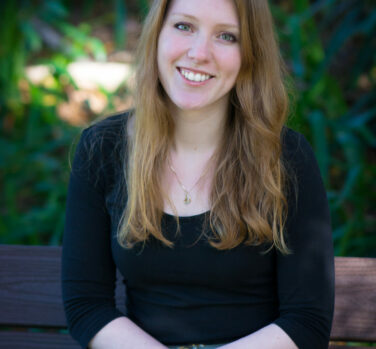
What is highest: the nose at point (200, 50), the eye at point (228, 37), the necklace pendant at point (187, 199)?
the eye at point (228, 37)

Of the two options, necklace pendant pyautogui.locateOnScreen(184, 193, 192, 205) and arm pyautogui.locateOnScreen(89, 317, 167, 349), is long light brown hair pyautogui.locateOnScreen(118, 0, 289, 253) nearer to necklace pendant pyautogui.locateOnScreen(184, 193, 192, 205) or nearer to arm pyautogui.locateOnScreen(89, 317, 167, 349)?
necklace pendant pyautogui.locateOnScreen(184, 193, 192, 205)

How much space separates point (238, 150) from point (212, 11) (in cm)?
40

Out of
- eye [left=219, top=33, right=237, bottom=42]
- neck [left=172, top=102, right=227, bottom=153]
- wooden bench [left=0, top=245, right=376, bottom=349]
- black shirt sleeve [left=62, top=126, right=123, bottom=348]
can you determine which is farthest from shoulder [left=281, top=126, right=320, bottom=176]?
wooden bench [left=0, top=245, right=376, bottom=349]

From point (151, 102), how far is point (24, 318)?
2.63ft

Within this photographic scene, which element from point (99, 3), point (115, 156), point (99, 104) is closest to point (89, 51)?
point (99, 104)

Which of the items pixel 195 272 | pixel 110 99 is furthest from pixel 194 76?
pixel 110 99

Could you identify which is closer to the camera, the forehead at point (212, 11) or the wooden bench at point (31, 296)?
the forehead at point (212, 11)

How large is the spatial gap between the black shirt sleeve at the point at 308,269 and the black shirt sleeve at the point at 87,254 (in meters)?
0.48

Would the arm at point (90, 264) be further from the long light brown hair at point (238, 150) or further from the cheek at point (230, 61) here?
the cheek at point (230, 61)

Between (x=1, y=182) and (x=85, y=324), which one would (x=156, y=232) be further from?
(x=1, y=182)

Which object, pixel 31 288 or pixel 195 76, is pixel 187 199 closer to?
pixel 195 76

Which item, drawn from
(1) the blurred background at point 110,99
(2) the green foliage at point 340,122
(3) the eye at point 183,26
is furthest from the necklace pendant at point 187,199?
(2) the green foliage at point 340,122

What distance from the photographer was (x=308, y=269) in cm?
143

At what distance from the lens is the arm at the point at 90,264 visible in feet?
4.83
